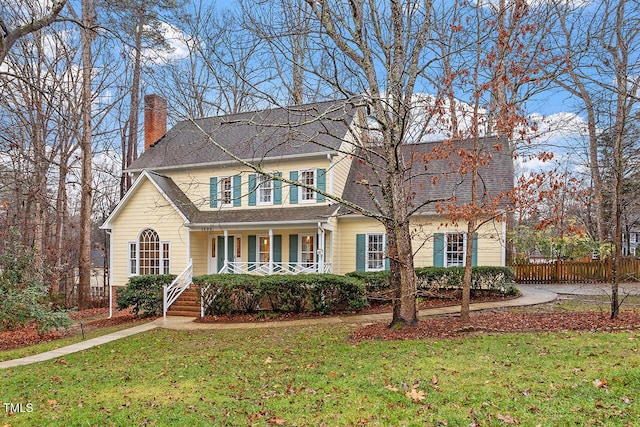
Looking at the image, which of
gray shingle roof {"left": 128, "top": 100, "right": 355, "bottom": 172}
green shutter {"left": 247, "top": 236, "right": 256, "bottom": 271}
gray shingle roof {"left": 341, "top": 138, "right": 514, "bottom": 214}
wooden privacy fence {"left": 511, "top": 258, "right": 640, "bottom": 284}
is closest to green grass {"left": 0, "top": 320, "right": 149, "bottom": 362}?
green shutter {"left": 247, "top": 236, "right": 256, "bottom": 271}

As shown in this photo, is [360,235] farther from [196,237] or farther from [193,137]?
[193,137]

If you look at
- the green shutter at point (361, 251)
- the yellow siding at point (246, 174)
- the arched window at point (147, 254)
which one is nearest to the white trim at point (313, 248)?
the yellow siding at point (246, 174)

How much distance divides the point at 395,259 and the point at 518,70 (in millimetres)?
4499

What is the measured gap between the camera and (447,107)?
8703mm

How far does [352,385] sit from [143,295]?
10.8 m

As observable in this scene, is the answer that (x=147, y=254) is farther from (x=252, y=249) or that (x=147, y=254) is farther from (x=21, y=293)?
(x=21, y=293)

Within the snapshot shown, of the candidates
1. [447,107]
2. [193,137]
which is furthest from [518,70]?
[193,137]

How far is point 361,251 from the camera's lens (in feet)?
54.3

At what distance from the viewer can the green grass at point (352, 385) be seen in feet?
14.5

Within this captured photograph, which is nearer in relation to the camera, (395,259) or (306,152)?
(395,259)

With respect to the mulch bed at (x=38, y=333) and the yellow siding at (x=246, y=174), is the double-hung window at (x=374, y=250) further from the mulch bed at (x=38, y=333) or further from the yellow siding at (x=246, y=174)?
the mulch bed at (x=38, y=333)

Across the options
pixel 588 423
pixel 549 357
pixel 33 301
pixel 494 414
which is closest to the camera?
pixel 588 423

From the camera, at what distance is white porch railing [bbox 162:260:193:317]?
13.8m

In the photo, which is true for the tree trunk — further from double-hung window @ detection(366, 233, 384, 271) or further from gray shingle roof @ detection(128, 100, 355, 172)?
double-hung window @ detection(366, 233, 384, 271)
